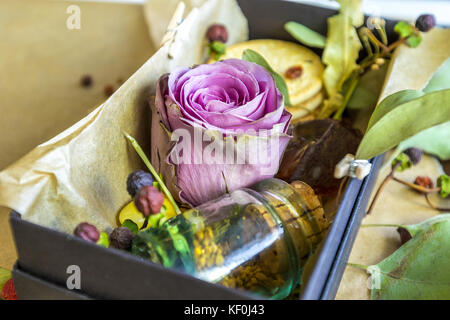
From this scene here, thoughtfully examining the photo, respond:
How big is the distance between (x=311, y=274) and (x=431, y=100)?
198mm

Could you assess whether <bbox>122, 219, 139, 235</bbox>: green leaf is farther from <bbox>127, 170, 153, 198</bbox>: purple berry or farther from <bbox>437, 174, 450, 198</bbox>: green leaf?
<bbox>437, 174, 450, 198</bbox>: green leaf

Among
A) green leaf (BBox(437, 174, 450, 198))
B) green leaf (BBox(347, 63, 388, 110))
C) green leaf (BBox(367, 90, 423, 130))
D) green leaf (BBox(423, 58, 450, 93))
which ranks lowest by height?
green leaf (BBox(437, 174, 450, 198))

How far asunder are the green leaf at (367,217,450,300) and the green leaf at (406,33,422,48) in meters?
0.25

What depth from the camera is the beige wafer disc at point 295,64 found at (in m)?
0.73

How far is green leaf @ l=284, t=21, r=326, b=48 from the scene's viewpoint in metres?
0.77

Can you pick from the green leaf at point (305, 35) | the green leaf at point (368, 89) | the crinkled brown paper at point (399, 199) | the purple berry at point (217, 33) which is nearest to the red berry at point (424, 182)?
the crinkled brown paper at point (399, 199)

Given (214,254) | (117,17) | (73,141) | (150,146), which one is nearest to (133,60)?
(117,17)

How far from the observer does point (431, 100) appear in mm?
476

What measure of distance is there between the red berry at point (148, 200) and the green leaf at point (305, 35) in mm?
421

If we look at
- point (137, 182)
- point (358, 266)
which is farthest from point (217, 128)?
point (358, 266)

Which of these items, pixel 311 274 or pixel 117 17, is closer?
pixel 311 274

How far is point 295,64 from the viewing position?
778 mm

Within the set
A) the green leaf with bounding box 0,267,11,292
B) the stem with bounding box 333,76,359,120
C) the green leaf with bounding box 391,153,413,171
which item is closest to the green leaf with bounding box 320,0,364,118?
the stem with bounding box 333,76,359,120
